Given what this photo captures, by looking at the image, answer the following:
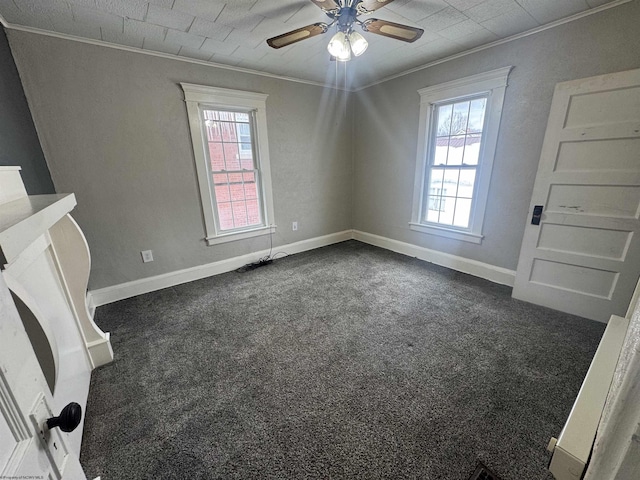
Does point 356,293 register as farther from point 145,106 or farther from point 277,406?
point 145,106

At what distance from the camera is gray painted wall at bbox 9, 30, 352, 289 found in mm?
2236

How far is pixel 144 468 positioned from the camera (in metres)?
1.23

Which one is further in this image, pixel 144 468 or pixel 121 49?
pixel 121 49

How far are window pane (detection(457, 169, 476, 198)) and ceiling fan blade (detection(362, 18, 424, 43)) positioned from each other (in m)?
1.79

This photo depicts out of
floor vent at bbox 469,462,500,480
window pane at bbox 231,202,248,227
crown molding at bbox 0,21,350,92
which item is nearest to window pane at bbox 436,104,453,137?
Result: crown molding at bbox 0,21,350,92

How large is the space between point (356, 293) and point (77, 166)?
2.95 meters

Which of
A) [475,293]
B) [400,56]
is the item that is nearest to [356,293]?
[475,293]

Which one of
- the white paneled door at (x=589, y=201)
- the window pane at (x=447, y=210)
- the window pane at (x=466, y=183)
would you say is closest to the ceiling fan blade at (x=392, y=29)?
the white paneled door at (x=589, y=201)

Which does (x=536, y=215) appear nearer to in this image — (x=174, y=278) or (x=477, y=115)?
(x=477, y=115)

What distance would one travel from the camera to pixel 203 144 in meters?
2.97

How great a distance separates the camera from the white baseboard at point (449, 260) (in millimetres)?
2908

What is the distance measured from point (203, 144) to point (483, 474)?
348 cm

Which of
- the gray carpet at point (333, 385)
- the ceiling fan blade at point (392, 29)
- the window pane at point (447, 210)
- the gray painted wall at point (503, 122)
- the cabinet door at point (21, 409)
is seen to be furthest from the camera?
the window pane at point (447, 210)

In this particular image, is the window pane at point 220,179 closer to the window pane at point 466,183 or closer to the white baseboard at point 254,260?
the white baseboard at point 254,260
